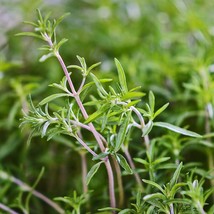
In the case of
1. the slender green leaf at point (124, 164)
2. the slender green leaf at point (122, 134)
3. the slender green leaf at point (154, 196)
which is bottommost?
the slender green leaf at point (154, 196)

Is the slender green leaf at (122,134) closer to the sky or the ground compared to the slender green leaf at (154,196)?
closer to the sky

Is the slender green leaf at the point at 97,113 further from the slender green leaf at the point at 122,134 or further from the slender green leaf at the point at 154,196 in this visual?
the slender green leaf at the point at 154,196

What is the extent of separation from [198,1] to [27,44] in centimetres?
66

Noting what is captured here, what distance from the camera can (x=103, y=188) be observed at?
2.56 ft

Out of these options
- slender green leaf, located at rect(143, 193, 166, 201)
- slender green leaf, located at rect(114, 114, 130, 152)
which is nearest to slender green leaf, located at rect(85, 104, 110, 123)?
slender green leaf, located at rect(114, 114, 130, 152)

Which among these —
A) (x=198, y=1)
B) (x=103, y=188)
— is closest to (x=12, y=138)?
(x=103, y=188)

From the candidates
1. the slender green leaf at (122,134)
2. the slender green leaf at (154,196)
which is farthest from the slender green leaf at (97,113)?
the slender green leaf at (154,196)

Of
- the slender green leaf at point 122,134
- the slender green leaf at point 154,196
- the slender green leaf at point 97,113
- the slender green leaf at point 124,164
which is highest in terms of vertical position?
the slender green leaf at point 97,113

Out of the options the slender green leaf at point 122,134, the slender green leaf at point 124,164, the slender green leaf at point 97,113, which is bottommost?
the slender green leaf at point 124,164

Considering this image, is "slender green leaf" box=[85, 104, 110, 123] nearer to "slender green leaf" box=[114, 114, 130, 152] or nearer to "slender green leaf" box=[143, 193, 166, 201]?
"slender green leaf" box=[114, 114, 130, 152]

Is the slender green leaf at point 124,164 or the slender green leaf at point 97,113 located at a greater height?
the slender green leaf at point 97,113

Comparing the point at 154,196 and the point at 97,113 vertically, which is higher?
the point at 97,113

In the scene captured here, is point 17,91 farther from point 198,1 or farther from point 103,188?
point 198,1

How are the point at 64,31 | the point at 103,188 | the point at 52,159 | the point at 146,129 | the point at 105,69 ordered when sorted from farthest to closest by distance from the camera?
the point at 64,31
the point at 105,69
the point at 52,159
the point at 103,188
the point at 146,129
